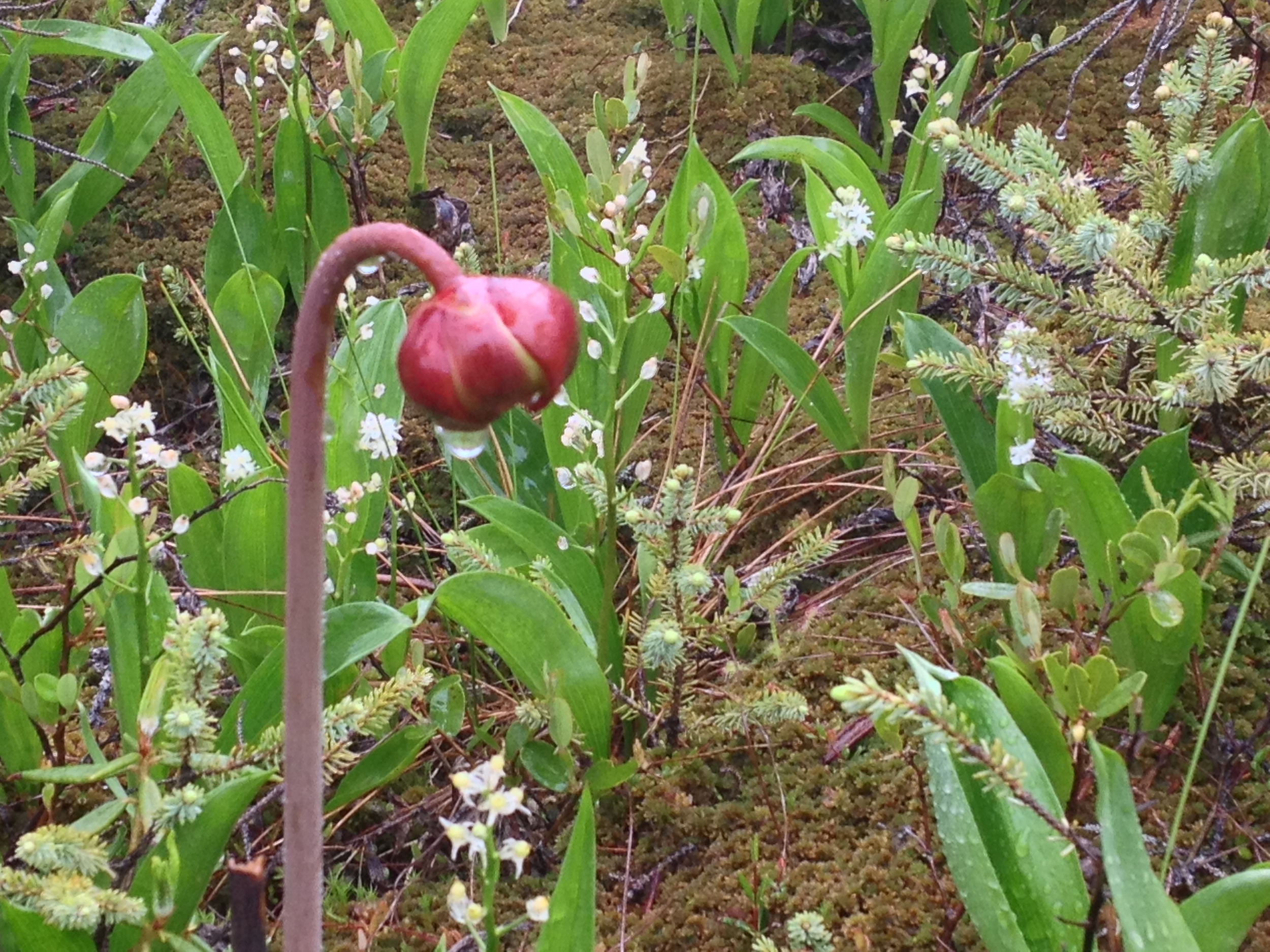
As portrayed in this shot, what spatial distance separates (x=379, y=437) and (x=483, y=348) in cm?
112

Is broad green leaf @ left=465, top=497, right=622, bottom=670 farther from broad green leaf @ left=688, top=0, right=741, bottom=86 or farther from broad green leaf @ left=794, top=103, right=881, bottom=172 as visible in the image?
broad green leaf @ left=688, top=0, right=741, bottom=86

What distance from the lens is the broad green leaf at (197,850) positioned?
115 cm

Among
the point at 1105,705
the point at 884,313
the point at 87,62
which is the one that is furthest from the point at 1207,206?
the point at 87,62

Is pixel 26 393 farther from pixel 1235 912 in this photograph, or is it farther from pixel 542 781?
pixel 1235 912

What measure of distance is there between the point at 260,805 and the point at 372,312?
1.01m

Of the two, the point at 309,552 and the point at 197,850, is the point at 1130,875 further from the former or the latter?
the point at 197,850

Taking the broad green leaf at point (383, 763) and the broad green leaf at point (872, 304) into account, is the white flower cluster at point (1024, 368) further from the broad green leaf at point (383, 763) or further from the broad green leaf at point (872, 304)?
the broad green leaf at point (383, 763)

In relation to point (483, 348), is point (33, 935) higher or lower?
lower

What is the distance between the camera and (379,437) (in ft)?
5.78

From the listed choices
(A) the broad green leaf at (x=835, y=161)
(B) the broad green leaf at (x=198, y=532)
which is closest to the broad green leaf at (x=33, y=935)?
(B) the broad green leaf at (x=198, y=532)

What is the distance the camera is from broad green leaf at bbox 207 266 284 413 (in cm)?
229

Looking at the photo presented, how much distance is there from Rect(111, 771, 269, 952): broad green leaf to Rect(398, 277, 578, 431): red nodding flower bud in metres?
0.62

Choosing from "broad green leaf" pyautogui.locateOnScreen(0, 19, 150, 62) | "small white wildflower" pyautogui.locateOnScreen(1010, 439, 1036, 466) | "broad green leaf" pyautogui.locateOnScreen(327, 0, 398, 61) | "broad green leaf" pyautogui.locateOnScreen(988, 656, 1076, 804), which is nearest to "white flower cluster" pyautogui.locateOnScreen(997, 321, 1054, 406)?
"small white wildflower" pyautogui.locateOnScreen(1010, 439, 1036, 466)

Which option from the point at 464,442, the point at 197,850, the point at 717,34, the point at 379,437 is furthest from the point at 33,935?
the point at 717,34
